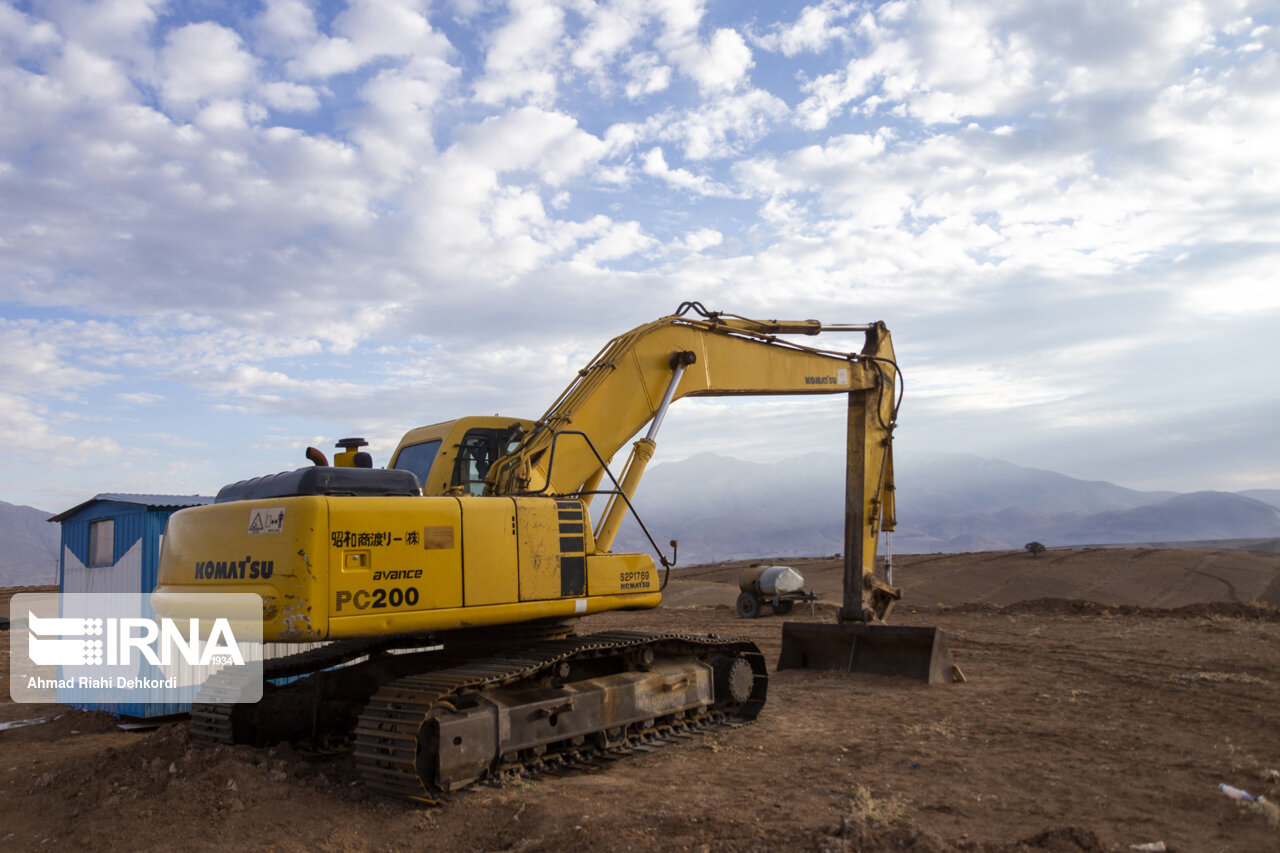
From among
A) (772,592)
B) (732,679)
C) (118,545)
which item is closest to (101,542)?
(118,545)

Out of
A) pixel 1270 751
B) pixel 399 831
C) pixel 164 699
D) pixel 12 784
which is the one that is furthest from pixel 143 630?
pixel 1270 751

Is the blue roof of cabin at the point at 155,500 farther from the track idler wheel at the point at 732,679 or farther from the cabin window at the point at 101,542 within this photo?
the track idler wheel at the point at 732,679

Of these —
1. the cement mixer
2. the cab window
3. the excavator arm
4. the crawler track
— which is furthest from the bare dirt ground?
the cement mixer

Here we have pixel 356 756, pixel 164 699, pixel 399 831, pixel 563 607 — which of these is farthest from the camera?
pixel 164 699

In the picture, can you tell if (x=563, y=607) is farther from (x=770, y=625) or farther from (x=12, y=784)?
(x=770, y=625)

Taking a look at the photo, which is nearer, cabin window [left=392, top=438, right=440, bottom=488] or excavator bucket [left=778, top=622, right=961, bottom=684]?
cabin window [left=392, top=438, right=440, bottom=488]

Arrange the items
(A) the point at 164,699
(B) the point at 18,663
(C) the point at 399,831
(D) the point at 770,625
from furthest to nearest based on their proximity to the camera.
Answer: (D) the point at 770,625
(B) the point at 18,663
(A) the point at 164,699
(C) the point at 399,831

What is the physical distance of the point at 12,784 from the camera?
761cm

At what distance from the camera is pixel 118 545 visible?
12.4 meters

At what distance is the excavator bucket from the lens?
35.9 feet

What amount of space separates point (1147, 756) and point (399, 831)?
5787mm

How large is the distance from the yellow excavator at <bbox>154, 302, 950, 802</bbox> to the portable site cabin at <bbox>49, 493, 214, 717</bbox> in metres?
4.34

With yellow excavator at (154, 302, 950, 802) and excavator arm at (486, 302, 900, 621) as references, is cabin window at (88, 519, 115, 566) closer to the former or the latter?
yellow excavator at (154, 302, 950, 802)

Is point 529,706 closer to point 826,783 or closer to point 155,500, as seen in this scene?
point 826,783
